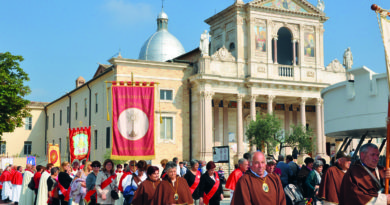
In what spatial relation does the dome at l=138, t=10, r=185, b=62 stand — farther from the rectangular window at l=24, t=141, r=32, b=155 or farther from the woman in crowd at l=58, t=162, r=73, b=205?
the woman in crowd at l=58, t=162, r=73, b=205

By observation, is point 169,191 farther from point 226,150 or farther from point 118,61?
point 118,61

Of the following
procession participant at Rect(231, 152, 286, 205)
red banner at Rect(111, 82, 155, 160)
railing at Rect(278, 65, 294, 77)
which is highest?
railing at Rect(278, 65, 294, 77)

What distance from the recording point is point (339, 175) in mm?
9766

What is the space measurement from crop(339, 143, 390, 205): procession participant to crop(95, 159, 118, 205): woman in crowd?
7.29 meters

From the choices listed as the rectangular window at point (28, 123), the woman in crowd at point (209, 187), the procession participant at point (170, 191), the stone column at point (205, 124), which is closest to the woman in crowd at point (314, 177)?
the woman in crowd at point (209, 187)

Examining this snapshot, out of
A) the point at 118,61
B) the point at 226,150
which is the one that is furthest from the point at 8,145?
the point at 226,150

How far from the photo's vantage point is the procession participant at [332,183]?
9648mm

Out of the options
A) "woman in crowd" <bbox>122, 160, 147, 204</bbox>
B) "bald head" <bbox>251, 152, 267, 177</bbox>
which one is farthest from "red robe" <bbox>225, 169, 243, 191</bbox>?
"bald head" <bbox>251, 152, 267, 177</bbox>

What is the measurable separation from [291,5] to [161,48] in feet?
79.5

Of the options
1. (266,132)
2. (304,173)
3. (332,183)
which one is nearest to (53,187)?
(304,173)

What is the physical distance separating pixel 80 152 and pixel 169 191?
1322 cm

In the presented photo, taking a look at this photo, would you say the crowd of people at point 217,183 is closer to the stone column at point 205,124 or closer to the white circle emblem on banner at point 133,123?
the white circle emblem on banner at point 133,123

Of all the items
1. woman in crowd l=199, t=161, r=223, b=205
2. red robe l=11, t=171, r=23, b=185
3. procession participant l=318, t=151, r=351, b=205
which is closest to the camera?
procession participant l=318, t=151, r=351, b=205

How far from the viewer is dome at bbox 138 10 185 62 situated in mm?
64812
